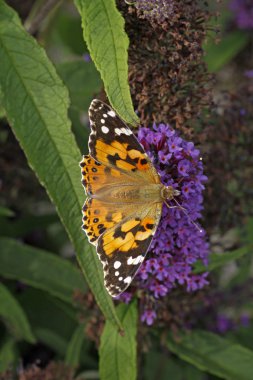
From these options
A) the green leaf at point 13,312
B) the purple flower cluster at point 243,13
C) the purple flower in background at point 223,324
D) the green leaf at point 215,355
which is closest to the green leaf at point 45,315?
the green leaf at point 13,312

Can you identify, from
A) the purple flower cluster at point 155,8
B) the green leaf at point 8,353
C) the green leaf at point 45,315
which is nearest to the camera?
the purple flower cluster at point 155,8

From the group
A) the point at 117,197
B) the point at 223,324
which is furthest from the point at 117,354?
the point at 223,324

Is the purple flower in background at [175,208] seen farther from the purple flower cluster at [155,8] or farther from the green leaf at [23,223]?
the green leaf at [23,223]

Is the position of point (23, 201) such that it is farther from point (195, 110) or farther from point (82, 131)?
point (195, 110)

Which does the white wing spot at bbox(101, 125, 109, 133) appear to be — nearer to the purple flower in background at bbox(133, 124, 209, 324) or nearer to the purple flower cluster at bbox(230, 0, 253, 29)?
the purple flower in background at bbox(133, 124, 209, 324)

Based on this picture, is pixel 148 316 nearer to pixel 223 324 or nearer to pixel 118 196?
pixel 118 196

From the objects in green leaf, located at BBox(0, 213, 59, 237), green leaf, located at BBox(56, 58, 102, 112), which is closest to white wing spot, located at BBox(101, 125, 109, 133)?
green leaf, located at BBox(56, 58, 102, 112)
